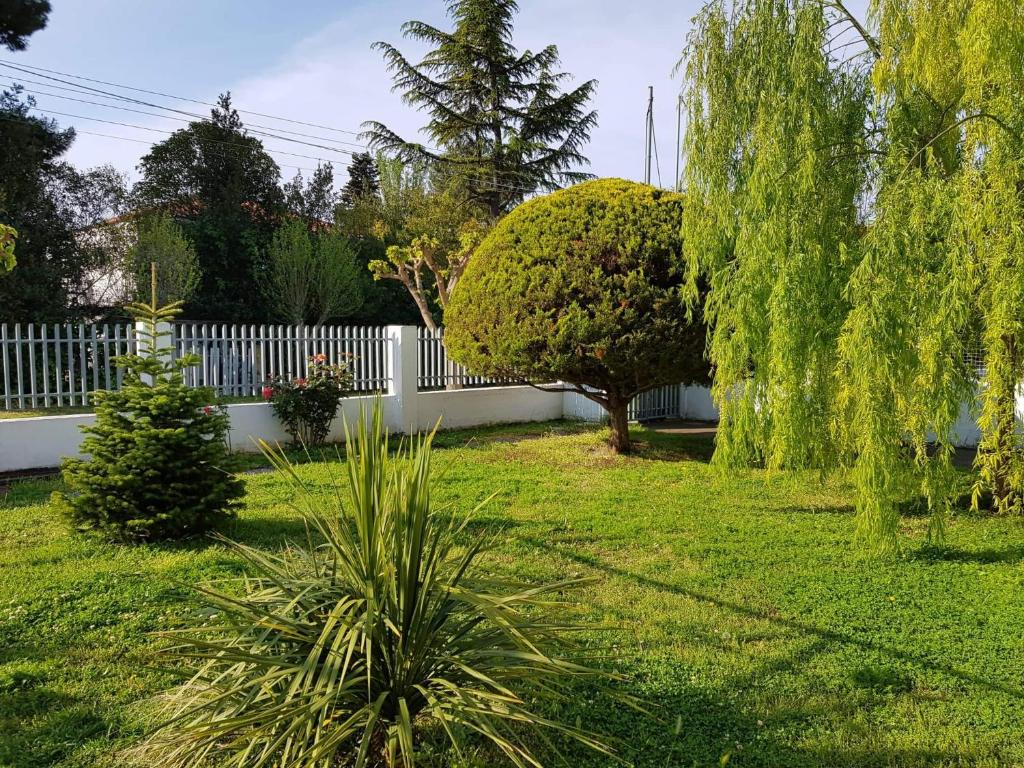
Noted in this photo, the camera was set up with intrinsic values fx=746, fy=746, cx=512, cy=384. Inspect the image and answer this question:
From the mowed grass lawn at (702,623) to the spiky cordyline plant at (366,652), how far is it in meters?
0.33

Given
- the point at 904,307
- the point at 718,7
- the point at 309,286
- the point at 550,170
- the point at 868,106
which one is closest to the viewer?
the point at 904,307

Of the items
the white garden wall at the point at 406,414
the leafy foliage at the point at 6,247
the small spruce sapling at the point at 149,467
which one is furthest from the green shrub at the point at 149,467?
the white garden wall at the point at 406,414

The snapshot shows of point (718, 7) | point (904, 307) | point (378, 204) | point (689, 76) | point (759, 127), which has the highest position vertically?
point (378, 204)

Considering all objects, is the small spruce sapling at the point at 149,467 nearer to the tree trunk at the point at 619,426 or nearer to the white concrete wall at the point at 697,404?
the tree trunk at the point at 619,426

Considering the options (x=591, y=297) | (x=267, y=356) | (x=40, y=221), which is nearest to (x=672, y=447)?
(x=591, y=297)

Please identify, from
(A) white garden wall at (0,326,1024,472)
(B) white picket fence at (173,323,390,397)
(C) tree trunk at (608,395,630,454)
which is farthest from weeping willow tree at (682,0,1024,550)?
(B) white picket fence at (173,323,390,397)

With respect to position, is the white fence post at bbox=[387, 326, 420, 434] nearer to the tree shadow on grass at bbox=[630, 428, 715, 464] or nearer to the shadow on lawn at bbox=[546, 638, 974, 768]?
the tree shadow on grass at bbox=[630, 428, 715, 464]

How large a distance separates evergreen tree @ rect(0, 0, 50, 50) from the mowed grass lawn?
10396 millimetres

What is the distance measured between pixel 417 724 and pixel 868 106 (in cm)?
638

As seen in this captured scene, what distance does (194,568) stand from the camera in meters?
5.20

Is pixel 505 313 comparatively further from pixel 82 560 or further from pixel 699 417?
pixel 699 417

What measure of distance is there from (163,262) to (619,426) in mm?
14692

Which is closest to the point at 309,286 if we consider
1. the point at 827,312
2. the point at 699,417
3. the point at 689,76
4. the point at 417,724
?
the point at 699,417

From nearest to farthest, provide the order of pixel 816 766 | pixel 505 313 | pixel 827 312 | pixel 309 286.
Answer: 1. pixel 816 766
2. pixel 827 312
3. pixel 505 313
4. pixel 309 286
